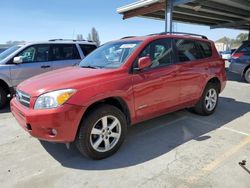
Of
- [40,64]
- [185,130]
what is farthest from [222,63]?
[40,64]

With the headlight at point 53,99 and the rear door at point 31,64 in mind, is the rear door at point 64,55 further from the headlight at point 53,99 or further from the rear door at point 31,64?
the headlight at point 53,99

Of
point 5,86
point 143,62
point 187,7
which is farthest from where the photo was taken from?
point 187,7

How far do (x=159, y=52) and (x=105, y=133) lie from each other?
178cm

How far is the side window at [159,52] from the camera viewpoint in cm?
403

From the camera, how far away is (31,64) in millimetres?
6953

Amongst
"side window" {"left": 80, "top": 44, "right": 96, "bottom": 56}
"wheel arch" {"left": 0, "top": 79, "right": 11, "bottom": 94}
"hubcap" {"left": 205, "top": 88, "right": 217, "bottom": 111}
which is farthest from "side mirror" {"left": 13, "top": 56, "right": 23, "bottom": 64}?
"hubcap" {"left": 205, "top": 88, "right": 217, "bottom": 111}

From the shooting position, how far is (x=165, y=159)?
3422mm

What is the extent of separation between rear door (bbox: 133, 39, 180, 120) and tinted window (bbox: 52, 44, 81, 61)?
13.5 feet

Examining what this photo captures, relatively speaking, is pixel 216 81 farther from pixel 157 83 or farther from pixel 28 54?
pixel 28 54

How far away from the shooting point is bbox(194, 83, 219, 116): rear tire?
518 centimetres

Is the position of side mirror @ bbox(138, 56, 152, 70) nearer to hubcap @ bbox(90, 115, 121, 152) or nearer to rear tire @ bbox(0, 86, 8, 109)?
hubcap @ bbox(90, 115, 121, 152)

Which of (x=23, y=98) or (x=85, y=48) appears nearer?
(x=23, y=98)

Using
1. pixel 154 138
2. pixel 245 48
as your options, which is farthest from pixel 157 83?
pixel 245 48

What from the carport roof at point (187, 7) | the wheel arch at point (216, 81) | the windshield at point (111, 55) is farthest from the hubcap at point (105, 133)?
the carport roof at point (187, 7)
